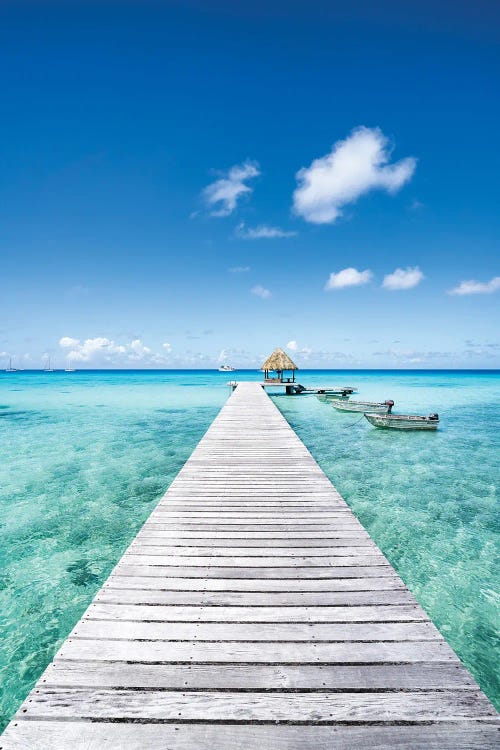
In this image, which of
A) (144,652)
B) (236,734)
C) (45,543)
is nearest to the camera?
(236,734)

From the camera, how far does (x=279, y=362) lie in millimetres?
34219

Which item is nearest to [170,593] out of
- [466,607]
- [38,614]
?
[38,614]

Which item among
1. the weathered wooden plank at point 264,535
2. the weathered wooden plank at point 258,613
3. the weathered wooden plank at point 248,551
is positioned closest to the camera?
the weathered wooden plank at point 258,613

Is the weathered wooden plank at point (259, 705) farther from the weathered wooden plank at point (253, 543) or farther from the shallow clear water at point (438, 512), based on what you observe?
the shallow clear water at point (438, 512)

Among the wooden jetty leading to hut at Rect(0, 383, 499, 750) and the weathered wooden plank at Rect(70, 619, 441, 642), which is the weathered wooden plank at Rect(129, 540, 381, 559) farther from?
the weathered wooden plank at Rect(70, 619, 441, 642)

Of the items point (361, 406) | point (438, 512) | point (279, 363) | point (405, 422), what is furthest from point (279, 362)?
point (438, 512)

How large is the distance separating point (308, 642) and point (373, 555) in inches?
64.5

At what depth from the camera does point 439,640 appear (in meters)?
2.79

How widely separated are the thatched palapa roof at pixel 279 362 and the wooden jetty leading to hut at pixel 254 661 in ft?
96.6

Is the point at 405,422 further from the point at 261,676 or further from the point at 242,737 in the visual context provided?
the point at 242,737

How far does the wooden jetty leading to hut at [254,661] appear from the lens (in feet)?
6.82

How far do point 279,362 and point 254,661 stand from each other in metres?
32.0

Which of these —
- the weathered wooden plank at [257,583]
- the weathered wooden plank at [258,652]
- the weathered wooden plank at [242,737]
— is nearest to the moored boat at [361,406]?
the weathered wooden plank at [257,583]

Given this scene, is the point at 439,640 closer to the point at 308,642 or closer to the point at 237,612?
the point at 308,642
